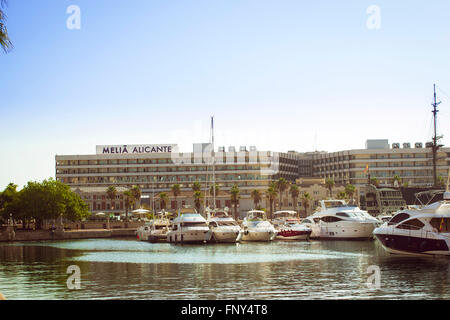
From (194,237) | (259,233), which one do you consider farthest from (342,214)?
(194,237)

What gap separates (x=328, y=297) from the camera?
130 ft

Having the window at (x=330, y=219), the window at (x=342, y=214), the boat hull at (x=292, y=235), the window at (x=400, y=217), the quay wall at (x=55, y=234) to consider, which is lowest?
the quay wall at (x=55, y=234)

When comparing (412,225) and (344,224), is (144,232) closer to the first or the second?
(344,224)

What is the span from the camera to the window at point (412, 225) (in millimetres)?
63281

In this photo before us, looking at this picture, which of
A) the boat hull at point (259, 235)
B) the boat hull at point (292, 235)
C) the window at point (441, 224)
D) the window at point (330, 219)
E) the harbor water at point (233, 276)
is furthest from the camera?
the boat hull at point (292, 235)

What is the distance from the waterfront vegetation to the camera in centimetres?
13912

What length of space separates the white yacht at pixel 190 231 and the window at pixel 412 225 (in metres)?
41.3

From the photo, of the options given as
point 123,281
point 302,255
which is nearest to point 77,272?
point 123,281

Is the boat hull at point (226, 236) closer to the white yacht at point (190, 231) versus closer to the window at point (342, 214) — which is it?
the white yacht at point (190, 231)

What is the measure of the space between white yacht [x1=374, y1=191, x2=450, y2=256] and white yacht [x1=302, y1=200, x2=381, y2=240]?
33.2 meters

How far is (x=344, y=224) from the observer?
3976 inches

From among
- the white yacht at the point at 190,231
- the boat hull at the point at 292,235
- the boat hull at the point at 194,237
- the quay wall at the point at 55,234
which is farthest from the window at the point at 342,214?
the quay wall at the point at 55,234
